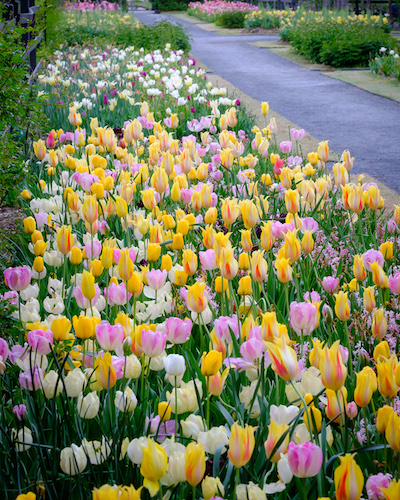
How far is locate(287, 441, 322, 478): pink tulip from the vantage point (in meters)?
→ 0.95

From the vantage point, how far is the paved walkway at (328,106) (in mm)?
6000

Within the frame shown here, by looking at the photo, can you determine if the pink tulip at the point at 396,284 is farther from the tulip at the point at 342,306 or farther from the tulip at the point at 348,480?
the tulip at the point at 348,480

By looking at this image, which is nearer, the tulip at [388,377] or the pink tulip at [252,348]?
the tulip at [388,377]

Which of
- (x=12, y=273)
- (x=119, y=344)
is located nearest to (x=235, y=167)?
(x=12, y=273)

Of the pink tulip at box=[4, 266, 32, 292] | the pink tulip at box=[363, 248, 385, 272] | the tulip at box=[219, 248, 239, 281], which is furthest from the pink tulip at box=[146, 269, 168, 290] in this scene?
the pink tulip at box=[363, 248, 385, 272]

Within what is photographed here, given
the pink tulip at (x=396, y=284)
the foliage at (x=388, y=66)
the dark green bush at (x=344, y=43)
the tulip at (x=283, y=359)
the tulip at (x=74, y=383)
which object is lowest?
the tulip at (x=74, y=383)

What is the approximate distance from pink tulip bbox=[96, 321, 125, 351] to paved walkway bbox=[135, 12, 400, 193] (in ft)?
12.6

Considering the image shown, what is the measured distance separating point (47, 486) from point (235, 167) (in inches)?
130

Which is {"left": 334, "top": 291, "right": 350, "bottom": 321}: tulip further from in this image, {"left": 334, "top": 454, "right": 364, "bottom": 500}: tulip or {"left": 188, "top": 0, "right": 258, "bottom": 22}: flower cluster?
{"left": 188, "top": 0, "right": 258, "bottom": 22}: flower cluster

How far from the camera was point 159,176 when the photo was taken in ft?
8.48

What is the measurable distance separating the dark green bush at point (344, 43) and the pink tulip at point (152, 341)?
12.8 metres

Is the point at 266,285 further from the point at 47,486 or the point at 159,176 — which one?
the point at 47,486

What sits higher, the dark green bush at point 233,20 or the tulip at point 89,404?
the dark green bush at point 233,20

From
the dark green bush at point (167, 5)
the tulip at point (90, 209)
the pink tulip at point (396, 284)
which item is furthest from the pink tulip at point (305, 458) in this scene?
the dark green bush at point (167, 5)
